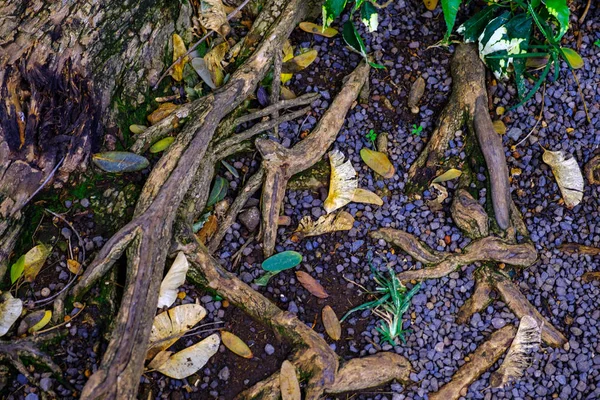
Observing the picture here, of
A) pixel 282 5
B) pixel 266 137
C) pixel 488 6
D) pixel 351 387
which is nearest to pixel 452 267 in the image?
pixel 351 387

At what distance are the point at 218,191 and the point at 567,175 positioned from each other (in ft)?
5.65

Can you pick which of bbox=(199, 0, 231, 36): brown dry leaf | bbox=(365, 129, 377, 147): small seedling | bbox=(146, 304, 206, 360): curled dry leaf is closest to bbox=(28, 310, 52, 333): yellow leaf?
bbox=(146, 304, 206, 360): curled dry leaf

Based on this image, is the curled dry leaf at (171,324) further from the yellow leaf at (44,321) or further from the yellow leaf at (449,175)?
the yellow leaf at (449,175)

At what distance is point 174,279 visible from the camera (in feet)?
8.69

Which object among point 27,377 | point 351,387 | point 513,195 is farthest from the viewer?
point 513,195

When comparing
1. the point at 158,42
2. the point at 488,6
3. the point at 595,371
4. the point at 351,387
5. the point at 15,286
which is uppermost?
the point at 158,42

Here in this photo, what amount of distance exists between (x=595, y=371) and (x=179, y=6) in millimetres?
2639

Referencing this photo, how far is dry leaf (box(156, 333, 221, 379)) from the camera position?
8.41 feet

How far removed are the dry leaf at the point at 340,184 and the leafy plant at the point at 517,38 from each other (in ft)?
2.54

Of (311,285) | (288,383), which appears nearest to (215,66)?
(311,285)

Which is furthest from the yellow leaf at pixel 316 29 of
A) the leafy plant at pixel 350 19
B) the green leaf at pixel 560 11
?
the green leaf at pixel 560 11

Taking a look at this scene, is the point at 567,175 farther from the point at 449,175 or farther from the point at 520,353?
the point at 520,353

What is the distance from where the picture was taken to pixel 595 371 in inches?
109

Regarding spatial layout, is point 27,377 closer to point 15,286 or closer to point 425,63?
point 15,286
